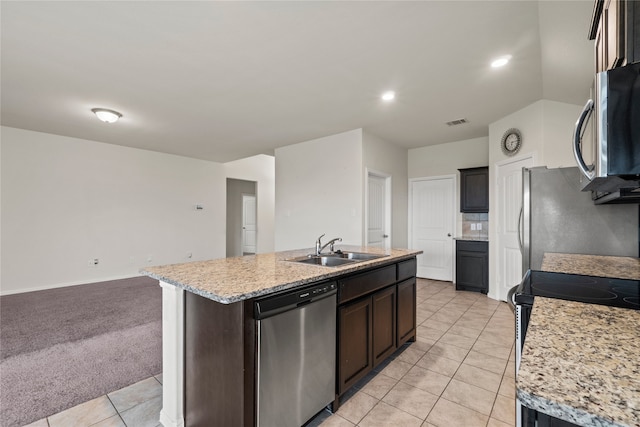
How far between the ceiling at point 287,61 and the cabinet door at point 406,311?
6.83 feet

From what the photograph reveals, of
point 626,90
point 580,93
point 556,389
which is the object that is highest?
point 580,93

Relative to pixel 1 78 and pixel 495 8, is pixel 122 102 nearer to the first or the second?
pixel 1 78

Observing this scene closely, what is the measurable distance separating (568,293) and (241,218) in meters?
8.43

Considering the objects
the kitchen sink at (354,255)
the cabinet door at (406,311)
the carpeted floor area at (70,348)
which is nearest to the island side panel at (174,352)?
the carpeted floor area at (70,348)

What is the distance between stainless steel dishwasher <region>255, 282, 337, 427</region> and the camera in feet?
4.59

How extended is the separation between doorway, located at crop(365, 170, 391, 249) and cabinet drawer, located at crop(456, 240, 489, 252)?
3.83 ft

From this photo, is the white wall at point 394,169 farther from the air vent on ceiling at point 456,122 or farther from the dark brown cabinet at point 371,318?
the dark brown cabinet at point 371,318

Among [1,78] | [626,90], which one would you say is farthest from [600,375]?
[1,78]

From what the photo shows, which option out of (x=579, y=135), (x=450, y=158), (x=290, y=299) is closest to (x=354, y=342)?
(x=290, y=299)

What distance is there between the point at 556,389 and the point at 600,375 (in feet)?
0.40

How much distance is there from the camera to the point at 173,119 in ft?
13.7

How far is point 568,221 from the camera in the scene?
2607 millimetres

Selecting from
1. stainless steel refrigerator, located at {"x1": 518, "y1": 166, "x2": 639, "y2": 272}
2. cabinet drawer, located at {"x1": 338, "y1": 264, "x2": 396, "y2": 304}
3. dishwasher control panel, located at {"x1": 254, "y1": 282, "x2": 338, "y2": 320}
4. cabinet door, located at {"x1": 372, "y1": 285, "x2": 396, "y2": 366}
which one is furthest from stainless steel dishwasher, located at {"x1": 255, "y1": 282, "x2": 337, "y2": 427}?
stainless steel refrigerator, located at {"x1": 518, "y1": 166, "x2": 639, "y2": 272}

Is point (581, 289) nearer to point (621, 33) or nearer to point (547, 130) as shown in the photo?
point (621, 33)
